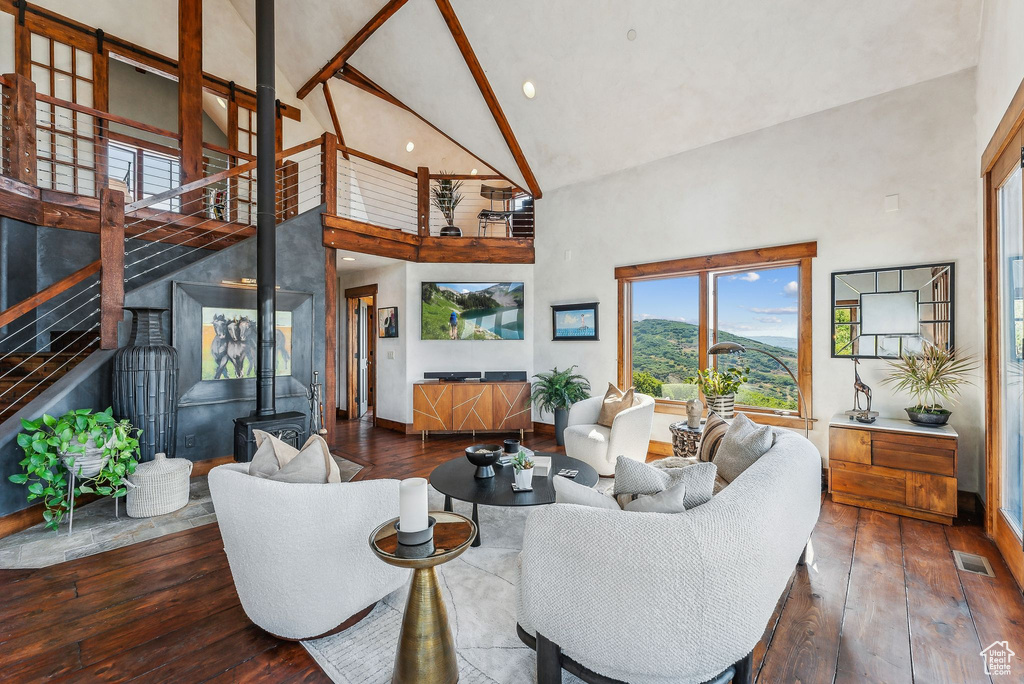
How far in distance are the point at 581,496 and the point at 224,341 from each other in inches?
160

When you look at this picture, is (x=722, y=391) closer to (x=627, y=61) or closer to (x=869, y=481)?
(x=869, y=481)

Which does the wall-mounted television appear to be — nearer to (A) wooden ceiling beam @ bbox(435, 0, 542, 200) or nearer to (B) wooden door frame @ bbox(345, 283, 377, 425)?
(B) wooden door frame @ bbox(345, 283, 377, 425)

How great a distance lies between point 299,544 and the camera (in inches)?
69.2

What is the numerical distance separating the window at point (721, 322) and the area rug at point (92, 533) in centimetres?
430

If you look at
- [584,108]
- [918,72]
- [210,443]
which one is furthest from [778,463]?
[210,443]

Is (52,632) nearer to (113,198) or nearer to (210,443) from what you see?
(210,443)

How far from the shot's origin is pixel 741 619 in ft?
4.51

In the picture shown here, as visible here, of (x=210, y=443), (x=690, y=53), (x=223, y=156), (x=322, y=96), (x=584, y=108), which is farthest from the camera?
(x=322, y=96)

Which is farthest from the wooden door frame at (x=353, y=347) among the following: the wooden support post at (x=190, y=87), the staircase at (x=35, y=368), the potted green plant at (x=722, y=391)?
the potted green plant at (x=722, y=391)

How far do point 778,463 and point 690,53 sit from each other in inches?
147

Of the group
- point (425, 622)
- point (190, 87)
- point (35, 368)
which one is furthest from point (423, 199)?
point (425, 622)

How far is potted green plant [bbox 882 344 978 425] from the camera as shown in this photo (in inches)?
130

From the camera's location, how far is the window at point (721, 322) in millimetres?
4250

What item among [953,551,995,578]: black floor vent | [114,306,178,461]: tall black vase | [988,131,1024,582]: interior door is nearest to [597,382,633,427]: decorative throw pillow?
[953,551,995,578]: black floor vent
